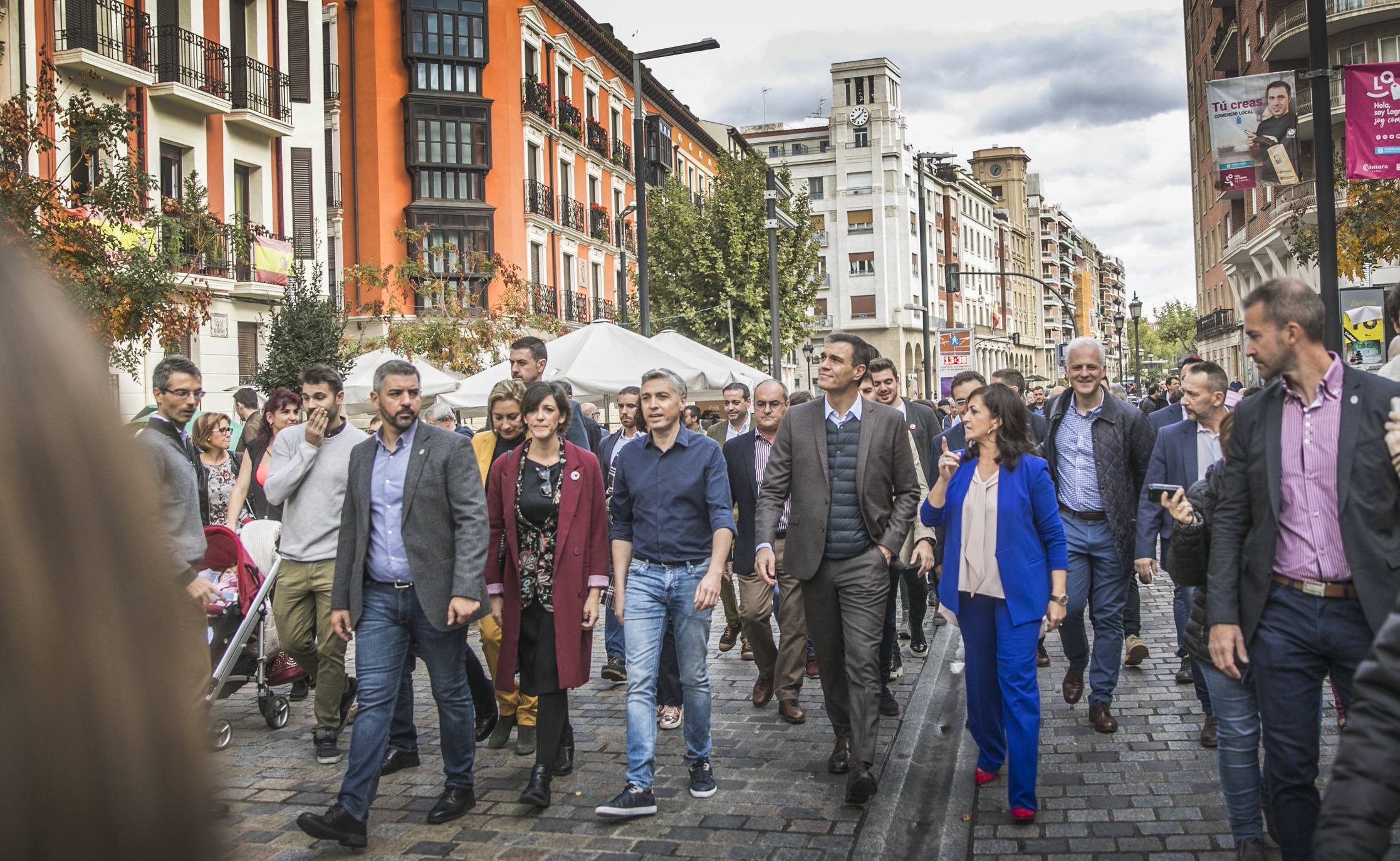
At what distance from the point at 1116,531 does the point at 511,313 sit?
26.1 m

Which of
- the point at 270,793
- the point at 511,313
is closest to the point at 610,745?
the point at 270,793

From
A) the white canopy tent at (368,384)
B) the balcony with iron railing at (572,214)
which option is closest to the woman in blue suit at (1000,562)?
the white canopy tent at (368,384)

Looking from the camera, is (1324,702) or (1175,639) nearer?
(1324,702)

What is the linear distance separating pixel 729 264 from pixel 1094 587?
3615 centimetres

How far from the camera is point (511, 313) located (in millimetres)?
31922

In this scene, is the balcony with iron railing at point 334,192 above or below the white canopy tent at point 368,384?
above

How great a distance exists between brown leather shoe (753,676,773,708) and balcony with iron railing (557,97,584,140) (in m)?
39.2

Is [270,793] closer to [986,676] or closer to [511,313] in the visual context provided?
[986,676]

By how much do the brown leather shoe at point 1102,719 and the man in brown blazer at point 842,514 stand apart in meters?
1.63

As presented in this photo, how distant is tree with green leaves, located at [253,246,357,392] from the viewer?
26.2 m

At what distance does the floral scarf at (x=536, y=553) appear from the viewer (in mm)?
6160

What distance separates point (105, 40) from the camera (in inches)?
915

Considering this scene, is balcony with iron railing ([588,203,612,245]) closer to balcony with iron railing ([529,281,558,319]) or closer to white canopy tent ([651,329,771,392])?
balcony with iron railing ([529,281,558,319])

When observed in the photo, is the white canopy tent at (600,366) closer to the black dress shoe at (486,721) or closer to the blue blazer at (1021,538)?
the black dress shoe at (486,721)
